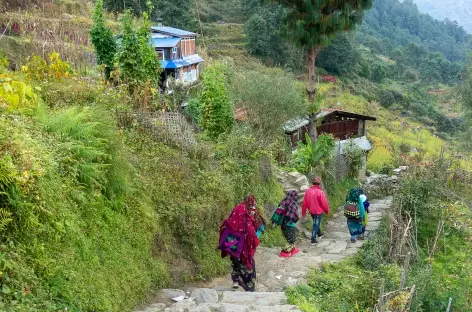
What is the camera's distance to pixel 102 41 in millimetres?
13039

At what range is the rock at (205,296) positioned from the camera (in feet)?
21.4

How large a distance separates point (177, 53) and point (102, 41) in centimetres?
1667

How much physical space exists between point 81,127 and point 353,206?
6.88m

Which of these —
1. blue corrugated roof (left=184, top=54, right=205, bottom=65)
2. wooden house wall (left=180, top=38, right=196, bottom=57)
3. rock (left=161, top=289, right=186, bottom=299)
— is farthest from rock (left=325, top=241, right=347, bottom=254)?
wooden house wall (left=180, top=38, right=196, bottom=57)

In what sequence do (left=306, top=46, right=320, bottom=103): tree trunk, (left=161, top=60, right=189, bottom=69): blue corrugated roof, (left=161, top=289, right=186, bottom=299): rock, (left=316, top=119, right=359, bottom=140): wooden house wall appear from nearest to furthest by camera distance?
(left=161, top=289, right=186, bottom=299): rock, (left=306, top=46, right=320, bottom=103): tree trunk, (left=316, top=119, right=359, bottom=140): wooden house wall, (left=161, top=60, right=189, bottom=69): blue corrugated roof

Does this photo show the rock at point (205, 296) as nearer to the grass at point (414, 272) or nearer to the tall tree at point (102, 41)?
the grass at point (414, 272)

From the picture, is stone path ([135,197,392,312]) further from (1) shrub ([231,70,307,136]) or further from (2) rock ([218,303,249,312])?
(1) shrub ([231,70,307,136])

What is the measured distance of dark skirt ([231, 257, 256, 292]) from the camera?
762 centimetres

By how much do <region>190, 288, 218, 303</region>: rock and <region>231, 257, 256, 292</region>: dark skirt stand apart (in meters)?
0.90

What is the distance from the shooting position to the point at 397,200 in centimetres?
1265

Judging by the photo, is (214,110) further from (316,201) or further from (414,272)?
(414,272)

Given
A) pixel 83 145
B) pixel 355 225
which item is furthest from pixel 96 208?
pixel 355 225

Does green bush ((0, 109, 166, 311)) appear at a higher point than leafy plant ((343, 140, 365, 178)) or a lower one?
higher

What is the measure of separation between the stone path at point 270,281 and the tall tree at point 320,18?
24.8ft
